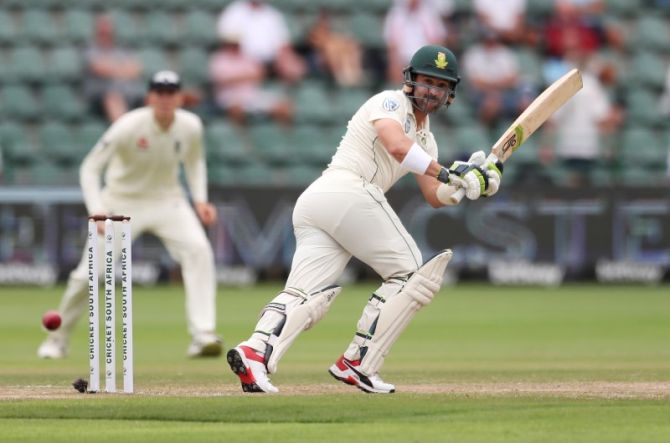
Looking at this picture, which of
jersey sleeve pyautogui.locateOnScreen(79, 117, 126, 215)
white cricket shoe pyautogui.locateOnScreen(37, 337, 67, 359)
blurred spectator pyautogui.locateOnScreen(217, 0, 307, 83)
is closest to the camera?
jersey sleeve pyautogui.locateOnScreen(79, 117, 126, 215)

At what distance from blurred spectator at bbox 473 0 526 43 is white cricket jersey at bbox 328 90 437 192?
11.2 m

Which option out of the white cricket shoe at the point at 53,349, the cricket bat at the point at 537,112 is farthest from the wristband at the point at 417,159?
the white cricket shoe at the point at 53,349

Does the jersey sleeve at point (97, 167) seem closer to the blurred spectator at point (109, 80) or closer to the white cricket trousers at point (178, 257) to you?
the white cricket trousers at point (178, 257)

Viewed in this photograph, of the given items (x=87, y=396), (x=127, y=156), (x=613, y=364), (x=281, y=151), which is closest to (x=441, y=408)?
(x=87, y=396)

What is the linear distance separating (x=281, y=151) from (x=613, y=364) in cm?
847

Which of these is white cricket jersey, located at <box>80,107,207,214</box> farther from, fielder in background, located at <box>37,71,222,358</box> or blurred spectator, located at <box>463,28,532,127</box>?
blurred spectator, located at <box>463,28,532,127</box>

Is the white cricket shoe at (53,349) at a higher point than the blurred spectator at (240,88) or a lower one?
lower

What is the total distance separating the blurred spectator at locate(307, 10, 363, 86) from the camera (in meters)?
17.8

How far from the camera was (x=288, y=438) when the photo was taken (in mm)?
5492

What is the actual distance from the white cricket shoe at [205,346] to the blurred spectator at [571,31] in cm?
942

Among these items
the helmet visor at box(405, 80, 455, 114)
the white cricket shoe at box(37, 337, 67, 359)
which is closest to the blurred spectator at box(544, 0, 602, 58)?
the white cricket shoe at box(37, 337, 67, 359)

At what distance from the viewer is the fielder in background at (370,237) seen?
23.0 feet

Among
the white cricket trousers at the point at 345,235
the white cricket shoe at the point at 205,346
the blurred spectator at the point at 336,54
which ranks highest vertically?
the white cricket trousers at the point at 345,235

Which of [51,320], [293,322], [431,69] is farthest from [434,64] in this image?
[51,320]
